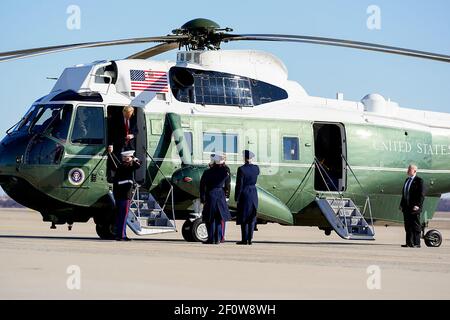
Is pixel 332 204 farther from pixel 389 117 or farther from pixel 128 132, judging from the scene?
pixel 128 132

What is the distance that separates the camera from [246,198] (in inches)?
769

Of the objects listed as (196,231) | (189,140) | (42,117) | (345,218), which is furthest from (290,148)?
(42,117)

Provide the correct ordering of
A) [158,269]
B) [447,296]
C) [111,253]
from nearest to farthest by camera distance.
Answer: [447,296] → [158,269] → [111,253]

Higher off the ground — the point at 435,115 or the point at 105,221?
the point at 435,115

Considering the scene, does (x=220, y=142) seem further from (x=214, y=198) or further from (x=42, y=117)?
(x=42, y=117)

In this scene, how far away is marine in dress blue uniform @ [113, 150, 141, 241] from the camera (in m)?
19.3

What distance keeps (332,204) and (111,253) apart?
339 inches

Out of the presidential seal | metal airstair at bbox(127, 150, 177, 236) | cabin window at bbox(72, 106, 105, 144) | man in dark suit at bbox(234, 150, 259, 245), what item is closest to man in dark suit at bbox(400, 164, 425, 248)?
man in dark suit at bbox(234, 150, 259, 245)

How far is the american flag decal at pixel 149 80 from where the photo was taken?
20.8 metres

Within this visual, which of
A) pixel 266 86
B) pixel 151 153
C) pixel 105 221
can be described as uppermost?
pixel 266 86

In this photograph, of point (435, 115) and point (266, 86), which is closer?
point (266, 86)
